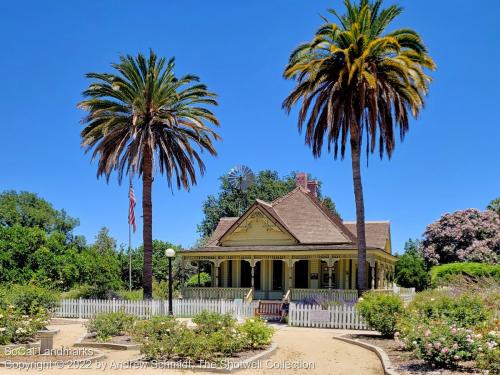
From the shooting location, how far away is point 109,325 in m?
17.0

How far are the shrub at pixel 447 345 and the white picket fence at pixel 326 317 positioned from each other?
9910 millimetres

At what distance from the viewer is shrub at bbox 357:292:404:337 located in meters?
17.3

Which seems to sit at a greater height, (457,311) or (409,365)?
(457,311)

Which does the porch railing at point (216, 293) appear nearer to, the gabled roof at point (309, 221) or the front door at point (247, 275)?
the front door at point (247, 275)

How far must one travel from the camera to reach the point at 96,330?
681 inches

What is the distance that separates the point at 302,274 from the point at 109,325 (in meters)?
18.9

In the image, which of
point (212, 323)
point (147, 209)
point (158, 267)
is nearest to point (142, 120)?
point (147, 209)

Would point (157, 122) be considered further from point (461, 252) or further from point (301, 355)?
point (461, 252)

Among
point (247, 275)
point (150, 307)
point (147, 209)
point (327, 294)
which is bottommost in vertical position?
point (150, 307)

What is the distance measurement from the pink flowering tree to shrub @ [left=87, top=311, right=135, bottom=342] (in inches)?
1663

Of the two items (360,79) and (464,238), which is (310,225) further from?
(464,238)

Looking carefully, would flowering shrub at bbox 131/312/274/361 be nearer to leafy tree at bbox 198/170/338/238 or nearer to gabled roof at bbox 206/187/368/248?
gabled roof at bbox 206/187/368/248

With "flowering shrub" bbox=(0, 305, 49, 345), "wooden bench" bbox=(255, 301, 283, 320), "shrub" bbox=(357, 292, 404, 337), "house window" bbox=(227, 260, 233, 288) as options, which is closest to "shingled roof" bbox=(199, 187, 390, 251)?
"house window" bbox=(227, 260, 233, 288)

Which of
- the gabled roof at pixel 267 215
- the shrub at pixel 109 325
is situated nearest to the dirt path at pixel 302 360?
the shrub at pixel 109 325
